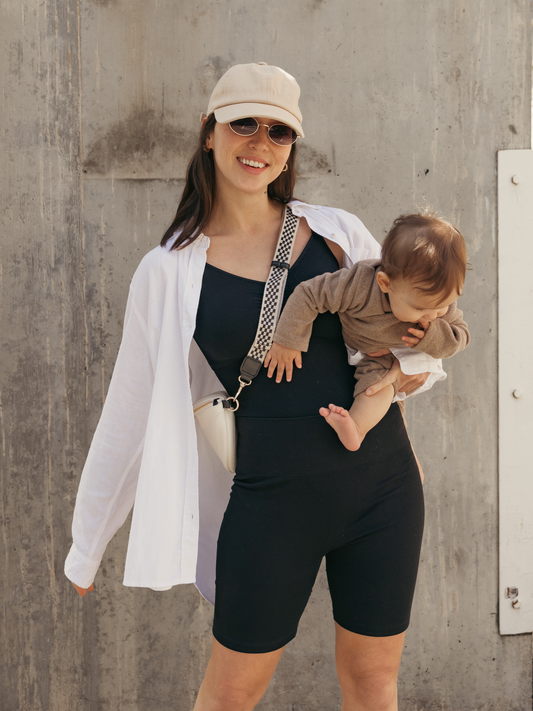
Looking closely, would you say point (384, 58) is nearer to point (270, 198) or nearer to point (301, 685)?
point (270, 198)

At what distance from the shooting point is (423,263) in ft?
4.64

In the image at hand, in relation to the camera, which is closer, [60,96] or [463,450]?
[60,96]

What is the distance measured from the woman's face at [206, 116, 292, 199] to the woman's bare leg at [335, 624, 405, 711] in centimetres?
134

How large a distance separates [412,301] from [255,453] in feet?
1.94

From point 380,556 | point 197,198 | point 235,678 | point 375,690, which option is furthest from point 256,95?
point 375,690

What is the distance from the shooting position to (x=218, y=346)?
5.50 ft

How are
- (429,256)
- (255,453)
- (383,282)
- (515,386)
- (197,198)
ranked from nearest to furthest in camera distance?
(429,256), (383,282), (255,453), (197,198), (515,386)

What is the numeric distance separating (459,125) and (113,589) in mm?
2662

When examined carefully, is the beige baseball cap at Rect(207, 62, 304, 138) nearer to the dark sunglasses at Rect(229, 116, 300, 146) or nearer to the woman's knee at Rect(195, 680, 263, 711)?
the dark sunglasses at Rect(229, 116, 300, 146)

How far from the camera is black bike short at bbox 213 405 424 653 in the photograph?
1.60 meters

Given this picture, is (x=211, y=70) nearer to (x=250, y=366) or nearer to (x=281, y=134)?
(x=281, y=134)

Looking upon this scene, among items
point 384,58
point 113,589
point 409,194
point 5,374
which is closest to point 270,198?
point 409,194

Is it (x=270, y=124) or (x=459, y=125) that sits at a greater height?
(x=459, y=125)

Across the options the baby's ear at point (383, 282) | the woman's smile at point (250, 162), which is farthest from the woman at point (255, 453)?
the baby's ear at point (383, 282)
